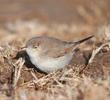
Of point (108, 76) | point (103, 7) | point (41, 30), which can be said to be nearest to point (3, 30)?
point (41, 30)

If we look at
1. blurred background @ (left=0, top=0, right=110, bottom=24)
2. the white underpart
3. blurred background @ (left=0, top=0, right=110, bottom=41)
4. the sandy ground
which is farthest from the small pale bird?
blurred background @ (left=0, top=0, right=110, bottom=24)

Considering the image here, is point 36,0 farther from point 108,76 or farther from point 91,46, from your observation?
point 108,76

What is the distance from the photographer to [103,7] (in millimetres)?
12062

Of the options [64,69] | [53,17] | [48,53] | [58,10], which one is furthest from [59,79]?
[58,10]

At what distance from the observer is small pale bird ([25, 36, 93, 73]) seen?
605 cm

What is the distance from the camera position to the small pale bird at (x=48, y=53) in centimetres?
605

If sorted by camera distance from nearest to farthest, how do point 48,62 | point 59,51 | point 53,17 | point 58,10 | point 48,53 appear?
point 48,62
point 48,53
point 59,51
point 53,17
point 58,10

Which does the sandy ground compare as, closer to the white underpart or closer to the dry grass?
the dry grass

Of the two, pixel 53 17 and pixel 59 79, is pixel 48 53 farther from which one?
pixel 53 17

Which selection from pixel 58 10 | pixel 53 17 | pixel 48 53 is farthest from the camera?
pixel 58 10

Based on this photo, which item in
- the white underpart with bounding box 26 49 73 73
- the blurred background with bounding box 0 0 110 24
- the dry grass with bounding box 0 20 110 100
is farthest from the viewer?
the blurred background with bounding box 0 0 110 24

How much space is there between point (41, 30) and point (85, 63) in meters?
4.90

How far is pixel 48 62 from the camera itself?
6.07 metres

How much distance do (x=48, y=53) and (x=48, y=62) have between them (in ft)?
0.83
